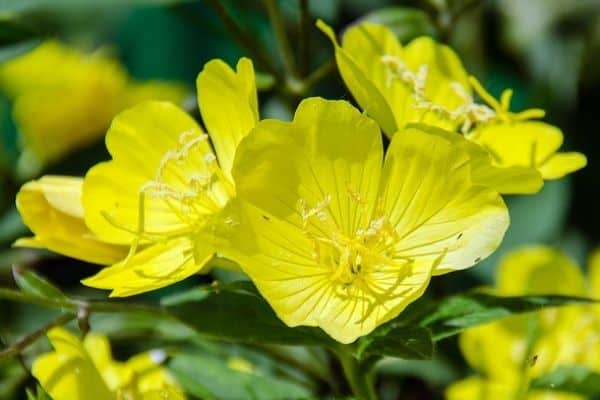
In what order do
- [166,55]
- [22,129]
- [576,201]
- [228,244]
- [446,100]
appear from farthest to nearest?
[166,55], [576,201], [22,129], [446,100], [228,244]

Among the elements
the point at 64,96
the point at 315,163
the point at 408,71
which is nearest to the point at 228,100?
the point at 315,163

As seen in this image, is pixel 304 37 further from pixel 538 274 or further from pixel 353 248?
pixel 538 274

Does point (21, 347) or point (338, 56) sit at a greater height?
point (338, 56)

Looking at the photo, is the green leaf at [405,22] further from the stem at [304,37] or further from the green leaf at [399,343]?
the green leaf at [399,343]

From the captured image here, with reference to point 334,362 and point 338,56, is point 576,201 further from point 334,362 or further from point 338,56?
point 338,56

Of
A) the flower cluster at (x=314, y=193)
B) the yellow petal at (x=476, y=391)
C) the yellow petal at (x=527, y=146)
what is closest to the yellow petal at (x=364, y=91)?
the flower cluster at (x=314, y=193)

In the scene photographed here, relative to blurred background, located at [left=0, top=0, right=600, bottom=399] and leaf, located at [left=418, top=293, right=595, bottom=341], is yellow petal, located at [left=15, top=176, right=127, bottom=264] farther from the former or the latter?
leaf, located at [left=418, top=293, right=595, bottom=341]

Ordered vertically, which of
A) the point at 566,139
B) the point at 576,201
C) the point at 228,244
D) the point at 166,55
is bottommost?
the point at 576,201

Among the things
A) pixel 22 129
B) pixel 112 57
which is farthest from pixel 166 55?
pixel 22 129
